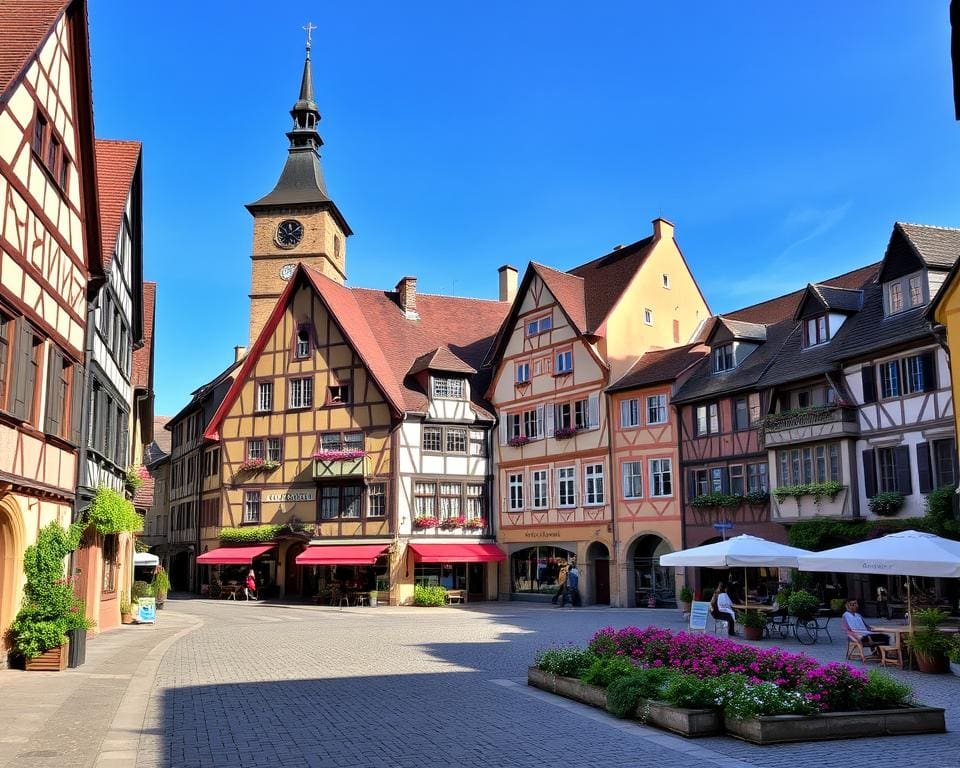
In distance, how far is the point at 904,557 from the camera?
Result: 54.1 ft

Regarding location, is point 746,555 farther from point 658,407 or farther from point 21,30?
point 21,30

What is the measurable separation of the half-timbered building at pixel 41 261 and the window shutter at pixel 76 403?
3 centimetres

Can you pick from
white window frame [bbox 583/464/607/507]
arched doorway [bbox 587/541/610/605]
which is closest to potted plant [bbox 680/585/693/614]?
white window frame [bbox 583/464/607/507]

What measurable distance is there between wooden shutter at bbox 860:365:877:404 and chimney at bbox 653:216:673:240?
1466 centimetres

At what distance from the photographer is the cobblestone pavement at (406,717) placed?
9219mm

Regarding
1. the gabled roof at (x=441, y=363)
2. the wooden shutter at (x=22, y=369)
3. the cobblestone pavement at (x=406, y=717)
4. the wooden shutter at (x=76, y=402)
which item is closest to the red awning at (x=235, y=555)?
the gabled roof at (x=441, y=363)

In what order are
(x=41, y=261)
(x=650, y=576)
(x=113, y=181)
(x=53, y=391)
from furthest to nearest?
1. (x=650, y=576)
2. (x=113, y=181)
3. (x=53, y=391)
4. (x=41, y=261)

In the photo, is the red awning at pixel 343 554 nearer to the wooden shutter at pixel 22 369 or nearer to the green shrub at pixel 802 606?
the green shrub at pixel 802 606

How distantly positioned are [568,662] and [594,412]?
25.1 metres

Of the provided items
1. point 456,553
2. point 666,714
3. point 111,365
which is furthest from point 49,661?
point 456,553

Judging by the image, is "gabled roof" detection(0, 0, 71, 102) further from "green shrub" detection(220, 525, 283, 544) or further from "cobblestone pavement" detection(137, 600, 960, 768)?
"green shrub" detection(220, 525, 283, 544)

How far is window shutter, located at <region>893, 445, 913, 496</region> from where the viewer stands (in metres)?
26.4

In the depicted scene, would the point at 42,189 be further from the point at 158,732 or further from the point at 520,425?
the point at 520,425

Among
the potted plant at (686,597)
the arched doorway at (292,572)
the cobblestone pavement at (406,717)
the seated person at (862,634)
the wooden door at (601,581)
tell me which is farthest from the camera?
the arched doorway at (292,572)
